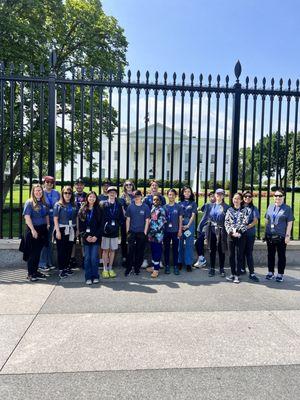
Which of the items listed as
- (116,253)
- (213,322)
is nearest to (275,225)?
(213,322)

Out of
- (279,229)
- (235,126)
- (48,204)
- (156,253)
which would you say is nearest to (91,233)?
(48,204)

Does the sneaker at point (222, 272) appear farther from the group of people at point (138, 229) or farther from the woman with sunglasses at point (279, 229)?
the woman with sunglasses at point (279, 229)

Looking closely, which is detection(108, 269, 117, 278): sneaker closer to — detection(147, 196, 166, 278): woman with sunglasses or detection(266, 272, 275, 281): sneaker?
detection(147, 196, 166, 278): woman with sunglasses

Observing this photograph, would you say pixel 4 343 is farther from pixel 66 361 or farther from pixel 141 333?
pixel 141 333

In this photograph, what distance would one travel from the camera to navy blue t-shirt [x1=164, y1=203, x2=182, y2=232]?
22.6 ft

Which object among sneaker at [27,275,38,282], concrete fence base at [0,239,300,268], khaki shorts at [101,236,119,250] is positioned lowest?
sneaker at [27,275,38,282]

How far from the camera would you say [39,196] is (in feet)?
21.1

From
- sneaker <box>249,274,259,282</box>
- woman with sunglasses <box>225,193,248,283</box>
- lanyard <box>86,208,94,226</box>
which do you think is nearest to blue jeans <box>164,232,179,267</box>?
woman with sunglasses <box>225,193,248,283</box>

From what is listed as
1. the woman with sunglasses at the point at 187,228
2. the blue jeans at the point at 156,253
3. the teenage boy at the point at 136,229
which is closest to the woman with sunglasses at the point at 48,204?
the teenage boy at the point at 136,229

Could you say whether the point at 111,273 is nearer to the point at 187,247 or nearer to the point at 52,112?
the point at 187,247

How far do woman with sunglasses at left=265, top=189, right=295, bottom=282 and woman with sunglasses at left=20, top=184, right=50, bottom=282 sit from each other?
4.10 metres

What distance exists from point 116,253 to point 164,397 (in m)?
4.55

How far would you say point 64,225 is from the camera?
21.2 feet

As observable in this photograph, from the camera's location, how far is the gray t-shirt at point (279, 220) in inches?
254
